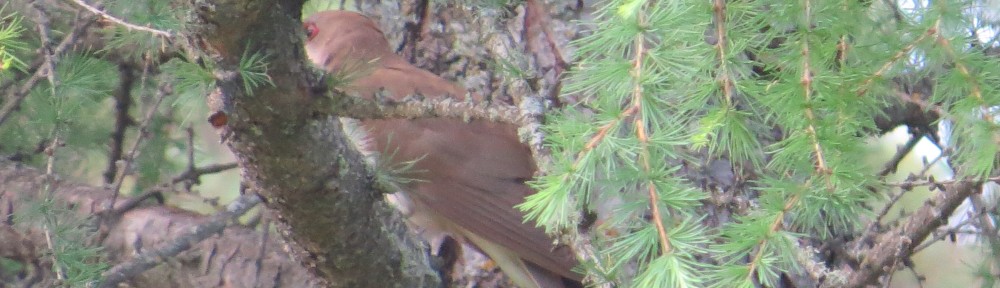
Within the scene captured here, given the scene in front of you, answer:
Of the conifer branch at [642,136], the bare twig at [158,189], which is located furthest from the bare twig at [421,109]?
the bare twig at [158,189]

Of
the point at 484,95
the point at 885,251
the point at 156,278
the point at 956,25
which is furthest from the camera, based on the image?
the point at 484,95

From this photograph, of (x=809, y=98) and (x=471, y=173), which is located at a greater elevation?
(x=809, y=98)

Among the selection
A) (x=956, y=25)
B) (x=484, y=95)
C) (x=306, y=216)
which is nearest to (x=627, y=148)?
(x=956, y=25)

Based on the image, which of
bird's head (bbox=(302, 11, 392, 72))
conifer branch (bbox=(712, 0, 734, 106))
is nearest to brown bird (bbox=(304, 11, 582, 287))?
bird's head (bbox=(302, 11, 392, 72))

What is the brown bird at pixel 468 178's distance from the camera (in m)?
4.01

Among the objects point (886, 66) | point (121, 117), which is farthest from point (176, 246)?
point (886, 66)

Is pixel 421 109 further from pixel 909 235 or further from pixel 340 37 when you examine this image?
pixel 340 37

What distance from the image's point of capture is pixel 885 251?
2.62 metres

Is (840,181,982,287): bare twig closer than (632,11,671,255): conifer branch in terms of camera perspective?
No

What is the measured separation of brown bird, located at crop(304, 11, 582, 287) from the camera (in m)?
4.01

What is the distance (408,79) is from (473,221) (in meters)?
0.56

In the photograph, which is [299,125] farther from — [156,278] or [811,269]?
[156,278]

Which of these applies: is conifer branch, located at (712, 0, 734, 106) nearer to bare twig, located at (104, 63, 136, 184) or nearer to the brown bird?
the brown bird

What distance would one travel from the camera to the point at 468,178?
4250 mm
